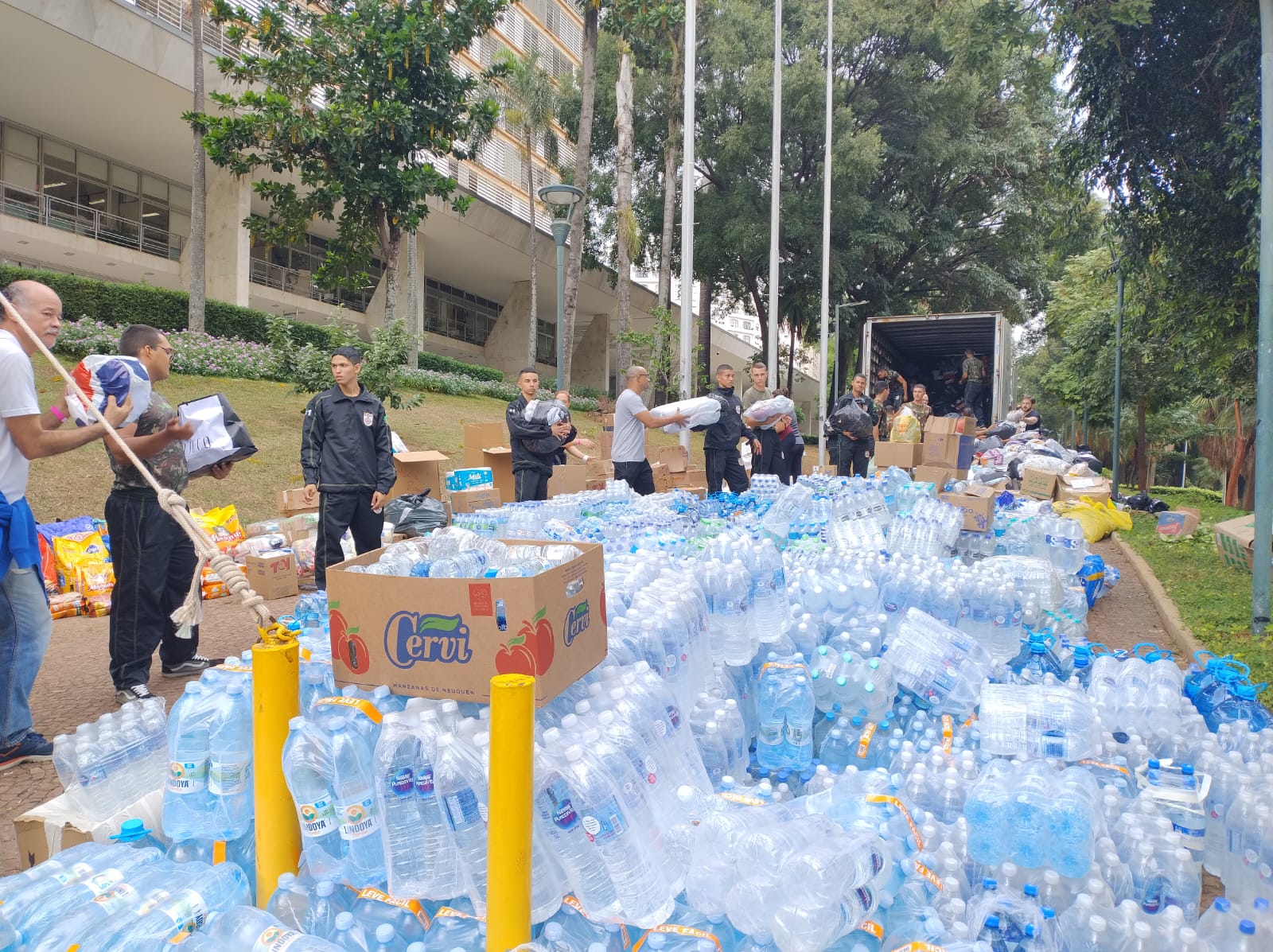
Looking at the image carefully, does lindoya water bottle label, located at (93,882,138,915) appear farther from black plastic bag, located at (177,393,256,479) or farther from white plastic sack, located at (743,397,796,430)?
white plastic sack, located at (743,397,796,430)

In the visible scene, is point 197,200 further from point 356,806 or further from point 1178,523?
point 1178,523

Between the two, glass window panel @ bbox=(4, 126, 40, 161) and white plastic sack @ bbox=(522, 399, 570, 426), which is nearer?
white plastic sack @ bbox=(522, 399, 570, 426)

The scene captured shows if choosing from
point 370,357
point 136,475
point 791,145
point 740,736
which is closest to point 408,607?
point 740,736

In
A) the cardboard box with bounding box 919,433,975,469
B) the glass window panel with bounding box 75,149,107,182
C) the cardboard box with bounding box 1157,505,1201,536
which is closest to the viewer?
the cardboard box with bounding box 919,433,975,469

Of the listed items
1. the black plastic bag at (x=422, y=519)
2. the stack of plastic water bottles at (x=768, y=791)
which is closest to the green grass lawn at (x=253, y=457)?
the black plastic bag at (x=422, y=519)

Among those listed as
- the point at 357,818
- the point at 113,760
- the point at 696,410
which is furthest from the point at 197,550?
the point at 696,410

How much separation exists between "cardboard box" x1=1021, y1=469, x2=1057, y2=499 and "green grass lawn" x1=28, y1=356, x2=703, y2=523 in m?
9.47

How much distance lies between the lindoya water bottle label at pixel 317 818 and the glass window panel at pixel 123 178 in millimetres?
24969

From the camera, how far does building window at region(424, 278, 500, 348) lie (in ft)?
110

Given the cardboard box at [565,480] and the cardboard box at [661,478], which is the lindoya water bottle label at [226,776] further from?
the cardboard box at [661,478]

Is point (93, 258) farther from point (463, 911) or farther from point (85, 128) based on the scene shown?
point (463, 911)

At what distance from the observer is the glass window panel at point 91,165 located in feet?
67.7

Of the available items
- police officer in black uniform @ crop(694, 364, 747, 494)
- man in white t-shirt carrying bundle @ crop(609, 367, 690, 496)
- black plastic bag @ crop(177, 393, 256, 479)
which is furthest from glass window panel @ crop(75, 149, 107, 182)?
black plastic bag @ crop(177, 393, 256, 479)

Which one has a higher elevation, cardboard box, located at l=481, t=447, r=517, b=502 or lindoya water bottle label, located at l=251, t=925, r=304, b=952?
cardboard box, located at l=481, t=447, r=517, b=502
